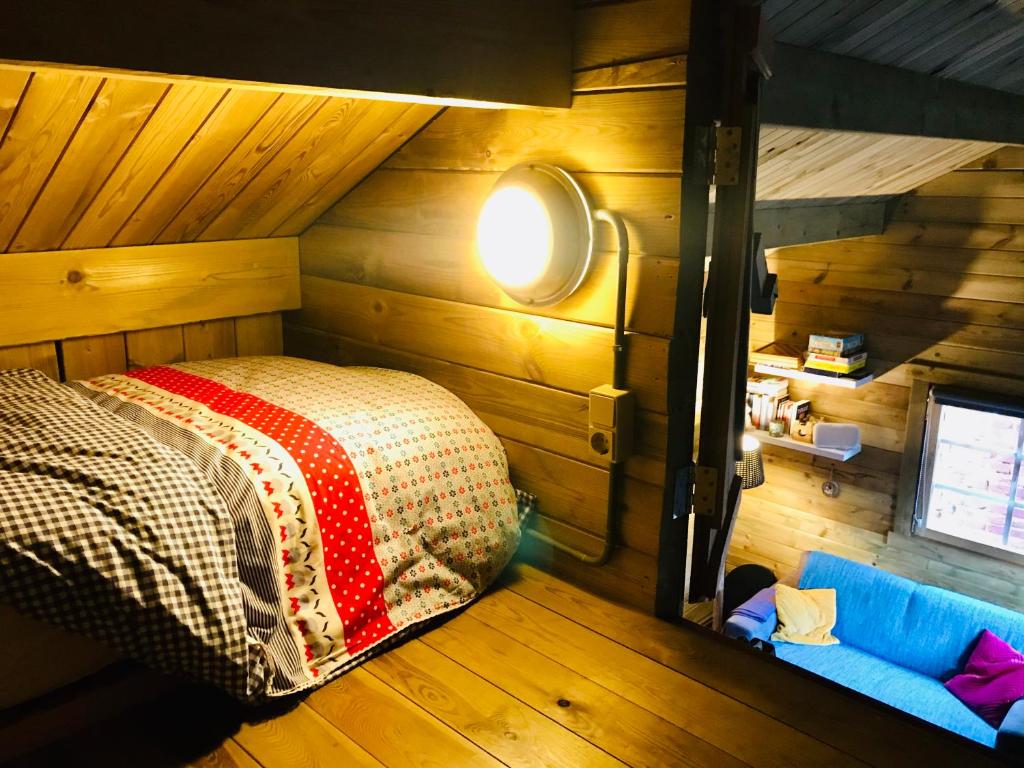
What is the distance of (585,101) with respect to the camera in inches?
70.4

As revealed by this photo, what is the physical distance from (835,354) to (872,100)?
245 cm

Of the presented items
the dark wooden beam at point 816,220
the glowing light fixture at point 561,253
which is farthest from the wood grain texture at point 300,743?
the dark wooden beam at point 816,220

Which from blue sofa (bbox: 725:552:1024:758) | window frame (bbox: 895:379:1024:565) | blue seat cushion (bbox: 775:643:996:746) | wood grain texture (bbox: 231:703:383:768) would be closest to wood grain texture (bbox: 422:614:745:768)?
wood grain texture (bbox: 231:703:383:768)

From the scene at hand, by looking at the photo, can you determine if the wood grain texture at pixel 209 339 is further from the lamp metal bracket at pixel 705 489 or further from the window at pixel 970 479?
the window at pixel 970 479

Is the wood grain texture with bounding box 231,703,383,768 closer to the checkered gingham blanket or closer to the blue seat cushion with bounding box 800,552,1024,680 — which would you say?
the checkered gingham blanket

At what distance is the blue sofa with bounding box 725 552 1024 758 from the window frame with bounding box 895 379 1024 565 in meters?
0.43

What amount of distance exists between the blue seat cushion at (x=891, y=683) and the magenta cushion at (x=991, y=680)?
1.8 inches

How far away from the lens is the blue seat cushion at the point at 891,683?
12.5ft

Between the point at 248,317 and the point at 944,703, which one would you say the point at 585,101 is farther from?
the point at 944,703

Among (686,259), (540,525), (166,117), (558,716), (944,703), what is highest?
(166,117)

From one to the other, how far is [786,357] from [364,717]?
158 inches

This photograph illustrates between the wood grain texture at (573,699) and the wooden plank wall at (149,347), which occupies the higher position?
the wooden plank wall at (149,347)

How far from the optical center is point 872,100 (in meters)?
2.55

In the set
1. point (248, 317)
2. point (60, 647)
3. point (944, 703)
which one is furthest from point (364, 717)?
point (944, 703)
